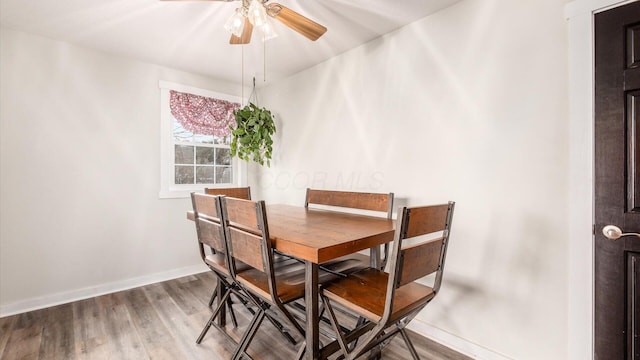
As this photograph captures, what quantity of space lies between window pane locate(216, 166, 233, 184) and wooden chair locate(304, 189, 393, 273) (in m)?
1.70

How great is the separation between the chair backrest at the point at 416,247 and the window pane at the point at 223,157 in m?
2.96

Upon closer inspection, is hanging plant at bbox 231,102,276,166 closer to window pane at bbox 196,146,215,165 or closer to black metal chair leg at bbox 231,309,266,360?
window pane at bbox 196,146,215,165

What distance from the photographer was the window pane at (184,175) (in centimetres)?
336

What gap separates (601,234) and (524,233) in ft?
1.08

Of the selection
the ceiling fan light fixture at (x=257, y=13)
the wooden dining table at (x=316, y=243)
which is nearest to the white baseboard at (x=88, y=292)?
the wooden dining table at (x=316, y=243)

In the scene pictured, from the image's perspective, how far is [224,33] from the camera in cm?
243

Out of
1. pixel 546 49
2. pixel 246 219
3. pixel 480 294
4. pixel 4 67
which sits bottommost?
pixel 480 294

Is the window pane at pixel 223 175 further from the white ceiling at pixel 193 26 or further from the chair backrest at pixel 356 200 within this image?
the chair backrest at pixel 356 200

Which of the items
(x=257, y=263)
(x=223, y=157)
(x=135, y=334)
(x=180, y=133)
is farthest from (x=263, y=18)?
(x=223, y=157)

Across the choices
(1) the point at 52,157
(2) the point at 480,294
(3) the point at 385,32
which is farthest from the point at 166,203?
(2) the point at 480,294

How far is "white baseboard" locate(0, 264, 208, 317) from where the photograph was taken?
2385mm

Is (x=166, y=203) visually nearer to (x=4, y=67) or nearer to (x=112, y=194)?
(x=112, y=194)

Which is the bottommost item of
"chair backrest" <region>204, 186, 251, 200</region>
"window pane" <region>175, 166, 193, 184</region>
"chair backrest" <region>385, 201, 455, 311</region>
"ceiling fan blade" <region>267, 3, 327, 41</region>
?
"chair backrest" <region>385, 201, 455, 311</region>

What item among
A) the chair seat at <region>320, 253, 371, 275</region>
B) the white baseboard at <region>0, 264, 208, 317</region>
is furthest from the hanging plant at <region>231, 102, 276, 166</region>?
the chair seat at <region>320, 253, 371, 275</region>
